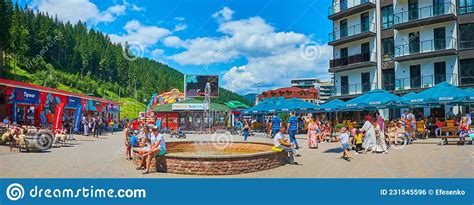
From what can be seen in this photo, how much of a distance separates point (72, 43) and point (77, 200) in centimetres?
10526

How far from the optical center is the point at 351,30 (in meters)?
34.0

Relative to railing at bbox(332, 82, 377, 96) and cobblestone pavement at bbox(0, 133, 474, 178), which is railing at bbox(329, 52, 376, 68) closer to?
railing at bbox(332, 82, 377, 96)

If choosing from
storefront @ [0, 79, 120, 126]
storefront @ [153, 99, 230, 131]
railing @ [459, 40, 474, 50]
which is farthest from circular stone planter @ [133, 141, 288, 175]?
storefront @ [153, 99, 230, 131]

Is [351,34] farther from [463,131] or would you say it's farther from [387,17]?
[463,131]

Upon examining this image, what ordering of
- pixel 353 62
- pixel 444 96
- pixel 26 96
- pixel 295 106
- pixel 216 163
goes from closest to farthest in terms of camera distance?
pixel 216 163 → pixel 444 96 → pixel 26 96 → pixel 295 106 → pixel 353 62

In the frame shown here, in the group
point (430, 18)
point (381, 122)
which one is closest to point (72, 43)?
point (430, 18)

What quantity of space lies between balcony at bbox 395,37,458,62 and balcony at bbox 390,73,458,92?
165 centimetres

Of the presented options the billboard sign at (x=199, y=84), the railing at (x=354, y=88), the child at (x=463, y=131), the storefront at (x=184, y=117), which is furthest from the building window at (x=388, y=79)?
the billboard sign at (x=199, y=84)

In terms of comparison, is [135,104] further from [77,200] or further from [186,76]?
[77,200]

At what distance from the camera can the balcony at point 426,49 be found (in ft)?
87.1

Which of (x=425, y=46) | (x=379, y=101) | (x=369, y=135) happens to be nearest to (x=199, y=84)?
(x=425, y=46)

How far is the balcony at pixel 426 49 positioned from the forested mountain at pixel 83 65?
46.1m

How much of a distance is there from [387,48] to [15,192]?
30.9 meters

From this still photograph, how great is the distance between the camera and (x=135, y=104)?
88.1m
